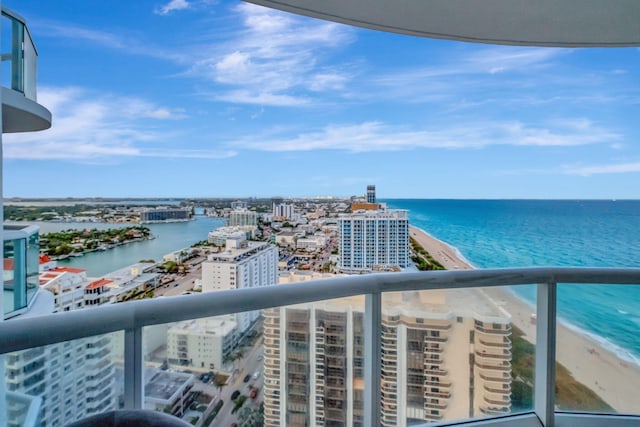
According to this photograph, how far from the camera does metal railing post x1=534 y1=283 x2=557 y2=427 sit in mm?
2129

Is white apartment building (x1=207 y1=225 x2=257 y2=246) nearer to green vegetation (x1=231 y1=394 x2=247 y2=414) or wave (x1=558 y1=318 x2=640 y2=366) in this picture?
green vegetation (x1=231 y1=394 x2=247 y2=414)

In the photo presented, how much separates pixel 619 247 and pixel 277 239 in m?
4.90

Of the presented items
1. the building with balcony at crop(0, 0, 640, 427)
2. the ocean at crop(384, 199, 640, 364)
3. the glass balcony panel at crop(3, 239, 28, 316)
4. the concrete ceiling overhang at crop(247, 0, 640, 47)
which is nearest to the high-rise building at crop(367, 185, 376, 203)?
the ocean at crop(384, 199, 640, 364)

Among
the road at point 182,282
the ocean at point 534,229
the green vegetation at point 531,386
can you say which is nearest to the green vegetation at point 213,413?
the green vegetation at point 531,386

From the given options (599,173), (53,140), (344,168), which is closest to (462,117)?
(344,168)

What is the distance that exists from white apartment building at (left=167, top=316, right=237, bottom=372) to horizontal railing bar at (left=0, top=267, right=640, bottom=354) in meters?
0.07

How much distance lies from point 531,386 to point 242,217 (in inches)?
147

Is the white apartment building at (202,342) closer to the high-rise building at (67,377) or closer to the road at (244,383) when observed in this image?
the road at (244,383)

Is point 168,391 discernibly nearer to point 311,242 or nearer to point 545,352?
point 545,352

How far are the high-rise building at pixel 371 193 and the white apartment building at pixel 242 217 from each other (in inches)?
61.9

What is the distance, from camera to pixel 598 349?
7.12 ft

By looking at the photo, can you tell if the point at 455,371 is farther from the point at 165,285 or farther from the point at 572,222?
the point at 572,222

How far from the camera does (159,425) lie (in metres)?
1.02

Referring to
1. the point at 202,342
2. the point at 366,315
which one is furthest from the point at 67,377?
the point at 366,315
